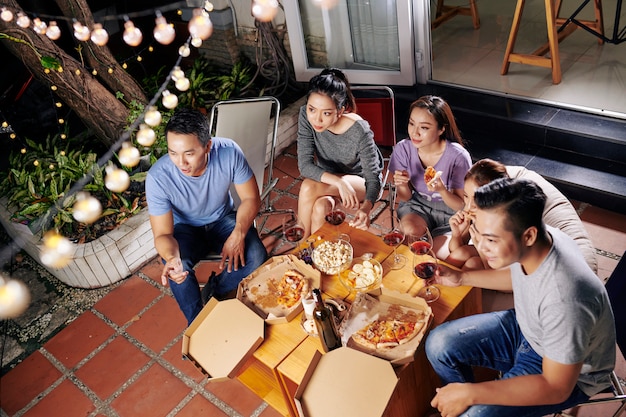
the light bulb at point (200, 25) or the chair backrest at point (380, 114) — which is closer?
the chair backrest at point (380, 114)

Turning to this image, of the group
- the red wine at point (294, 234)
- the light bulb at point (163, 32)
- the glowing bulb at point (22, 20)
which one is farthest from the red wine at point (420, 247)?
the light bulb at point (163, 32)

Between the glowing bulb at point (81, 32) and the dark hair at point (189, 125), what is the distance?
173 cm

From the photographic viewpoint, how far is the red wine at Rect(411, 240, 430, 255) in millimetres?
2285

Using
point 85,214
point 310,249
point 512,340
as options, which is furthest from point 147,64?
point 512,340

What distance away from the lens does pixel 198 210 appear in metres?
2.95

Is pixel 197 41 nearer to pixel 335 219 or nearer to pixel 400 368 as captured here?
pixel 335 219

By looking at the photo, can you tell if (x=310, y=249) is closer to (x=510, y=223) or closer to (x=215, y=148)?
(x=215, y=148)

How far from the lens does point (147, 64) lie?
6180 mm

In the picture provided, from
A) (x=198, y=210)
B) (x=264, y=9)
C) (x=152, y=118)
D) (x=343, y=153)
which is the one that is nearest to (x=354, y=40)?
(x=264, y=9)

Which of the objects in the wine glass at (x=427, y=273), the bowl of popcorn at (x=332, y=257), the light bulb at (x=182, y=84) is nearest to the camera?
the wine glass at (x=427, y=273)

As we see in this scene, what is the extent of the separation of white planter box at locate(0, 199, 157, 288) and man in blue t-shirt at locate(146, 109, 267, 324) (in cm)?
69

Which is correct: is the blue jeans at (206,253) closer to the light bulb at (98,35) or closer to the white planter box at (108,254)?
the white planter box at (108,254)

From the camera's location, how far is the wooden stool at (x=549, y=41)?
3.97 metres

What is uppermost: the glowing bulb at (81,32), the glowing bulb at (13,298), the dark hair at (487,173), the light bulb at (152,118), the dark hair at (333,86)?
the glowing bulb at (81,32)
